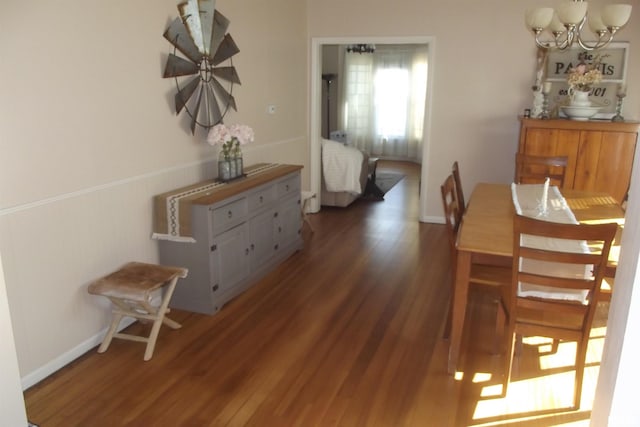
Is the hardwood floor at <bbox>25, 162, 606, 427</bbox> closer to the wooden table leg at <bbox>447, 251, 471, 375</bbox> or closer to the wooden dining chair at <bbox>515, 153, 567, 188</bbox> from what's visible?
the wooden table leg at <bbox>447, 251, 471, 375</bbox>

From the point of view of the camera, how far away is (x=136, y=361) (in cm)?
288

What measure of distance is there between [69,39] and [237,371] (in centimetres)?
202

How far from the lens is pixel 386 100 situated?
10.2m

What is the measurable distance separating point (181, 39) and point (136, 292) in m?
1.81

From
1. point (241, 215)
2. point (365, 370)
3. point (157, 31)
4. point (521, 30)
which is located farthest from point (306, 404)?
point (521, 30)

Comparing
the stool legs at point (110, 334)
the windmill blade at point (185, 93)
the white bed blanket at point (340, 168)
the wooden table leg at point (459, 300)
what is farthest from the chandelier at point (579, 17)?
the white bed blanket at point (340, 168)

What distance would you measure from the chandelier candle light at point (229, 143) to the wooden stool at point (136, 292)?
1.05 metres

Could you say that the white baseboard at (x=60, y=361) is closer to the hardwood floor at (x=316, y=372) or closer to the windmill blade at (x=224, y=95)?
the hardwood floor at (x=316, y=372)

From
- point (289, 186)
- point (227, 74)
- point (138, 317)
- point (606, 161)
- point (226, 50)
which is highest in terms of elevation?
point (226, 50)

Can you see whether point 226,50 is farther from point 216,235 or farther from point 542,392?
point 542,392

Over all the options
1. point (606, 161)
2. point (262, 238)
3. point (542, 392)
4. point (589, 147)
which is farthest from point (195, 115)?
point (606, 161)

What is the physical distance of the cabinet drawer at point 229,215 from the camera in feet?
11.2

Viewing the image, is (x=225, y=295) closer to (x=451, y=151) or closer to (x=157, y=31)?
(x=157, y=31)

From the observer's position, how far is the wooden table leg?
2.56 metres
